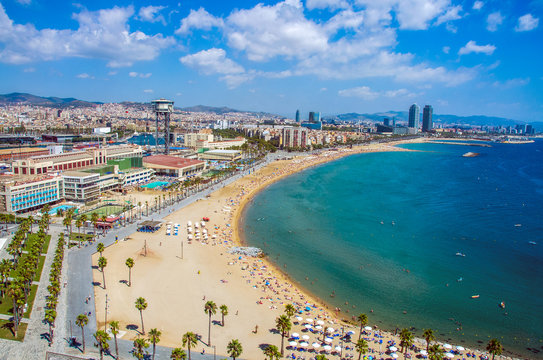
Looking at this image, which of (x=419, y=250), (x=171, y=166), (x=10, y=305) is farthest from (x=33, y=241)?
(x=171, y=166)

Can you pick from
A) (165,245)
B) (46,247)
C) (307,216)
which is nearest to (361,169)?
(307,216)

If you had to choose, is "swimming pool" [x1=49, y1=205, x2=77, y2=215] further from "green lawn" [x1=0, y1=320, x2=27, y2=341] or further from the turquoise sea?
"green lawn" [x1=0, y1=320, x2=27, y2=341]

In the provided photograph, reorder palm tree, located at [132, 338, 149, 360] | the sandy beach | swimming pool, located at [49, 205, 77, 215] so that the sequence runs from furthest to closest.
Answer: swimming pool, located at [49, 205, 77, 215]
the sandy beach
palm tree, located at [132, 338, 149, 360]

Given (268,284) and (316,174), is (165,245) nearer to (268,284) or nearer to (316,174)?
(268,284)

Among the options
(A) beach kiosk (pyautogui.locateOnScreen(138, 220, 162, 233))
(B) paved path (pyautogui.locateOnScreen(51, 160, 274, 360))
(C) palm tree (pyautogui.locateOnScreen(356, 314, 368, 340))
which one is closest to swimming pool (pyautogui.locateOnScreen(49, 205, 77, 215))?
(B) paved path (pyautogui.locateOnScreen(51, 160, 274, 360))

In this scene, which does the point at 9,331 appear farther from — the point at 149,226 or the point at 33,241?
the point at 149,226
